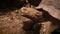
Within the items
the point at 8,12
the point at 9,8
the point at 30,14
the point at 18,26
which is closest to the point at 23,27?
the point at 18,26

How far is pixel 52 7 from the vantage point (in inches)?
105

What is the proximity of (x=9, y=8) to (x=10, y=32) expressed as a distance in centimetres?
93

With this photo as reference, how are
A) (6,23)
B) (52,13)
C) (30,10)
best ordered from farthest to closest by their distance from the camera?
(30,10) → (6,23) → (52,13)

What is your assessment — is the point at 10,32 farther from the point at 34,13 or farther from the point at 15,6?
the point at 15,6

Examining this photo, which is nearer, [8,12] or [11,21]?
[11,21]

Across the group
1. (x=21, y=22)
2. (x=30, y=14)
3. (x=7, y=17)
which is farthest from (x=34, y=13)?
(x=7, y=17)

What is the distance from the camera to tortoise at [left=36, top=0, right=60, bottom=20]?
2586 mm

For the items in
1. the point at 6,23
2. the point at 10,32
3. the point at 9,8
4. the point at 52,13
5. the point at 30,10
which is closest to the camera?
the point at 52,13

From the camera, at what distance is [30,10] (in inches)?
132

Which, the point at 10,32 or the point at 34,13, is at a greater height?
the point at 34,13

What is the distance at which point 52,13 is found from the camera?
260cm

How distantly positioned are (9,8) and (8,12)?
0.27 m

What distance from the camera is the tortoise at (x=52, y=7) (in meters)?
2.59

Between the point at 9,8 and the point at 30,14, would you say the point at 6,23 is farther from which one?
the point at 9,8
